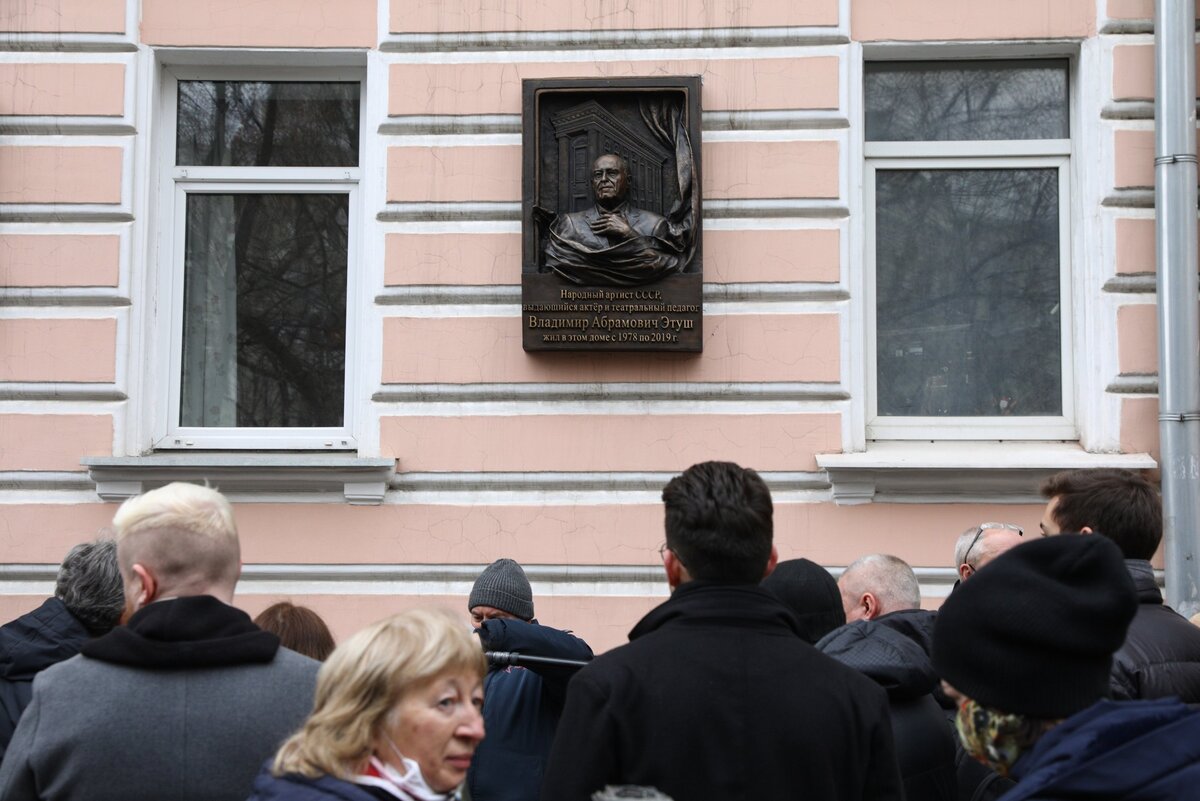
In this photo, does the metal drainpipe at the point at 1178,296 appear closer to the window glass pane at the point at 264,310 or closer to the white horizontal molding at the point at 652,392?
the white horizontal molding at the point at 652,392

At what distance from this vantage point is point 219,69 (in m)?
6.71

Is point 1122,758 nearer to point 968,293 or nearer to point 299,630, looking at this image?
point 299,630

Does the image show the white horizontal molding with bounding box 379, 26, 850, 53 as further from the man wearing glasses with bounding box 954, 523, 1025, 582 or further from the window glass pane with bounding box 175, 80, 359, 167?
the man wearing glasses with bounding box 954, 523, 1025, 582

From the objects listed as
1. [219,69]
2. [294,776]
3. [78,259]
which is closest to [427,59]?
[219,69]

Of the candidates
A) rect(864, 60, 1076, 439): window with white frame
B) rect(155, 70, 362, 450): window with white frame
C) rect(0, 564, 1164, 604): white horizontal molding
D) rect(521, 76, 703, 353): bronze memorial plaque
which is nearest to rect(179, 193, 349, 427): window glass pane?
rect(155, 70, 362, 450): window with white frame

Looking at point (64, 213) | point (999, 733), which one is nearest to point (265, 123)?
point (64, 213)

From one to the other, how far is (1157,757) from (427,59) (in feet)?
17.5

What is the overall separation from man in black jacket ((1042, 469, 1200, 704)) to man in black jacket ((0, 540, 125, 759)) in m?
2.32

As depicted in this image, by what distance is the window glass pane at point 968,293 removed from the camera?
645cm

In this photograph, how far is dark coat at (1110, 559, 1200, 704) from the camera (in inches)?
119

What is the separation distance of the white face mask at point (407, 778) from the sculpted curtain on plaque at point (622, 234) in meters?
4.17

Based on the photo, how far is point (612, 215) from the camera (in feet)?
20.3

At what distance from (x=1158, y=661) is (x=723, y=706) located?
1.16m

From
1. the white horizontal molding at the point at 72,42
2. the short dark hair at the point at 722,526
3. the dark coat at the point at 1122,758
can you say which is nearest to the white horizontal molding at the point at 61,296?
the white horizontal molding at the point at 72,42
